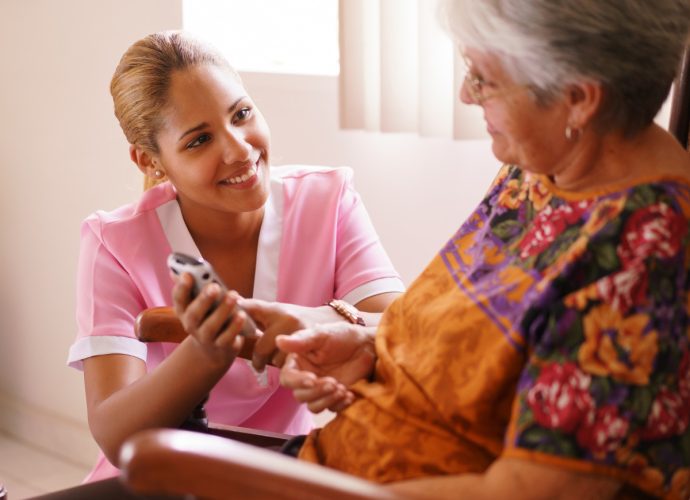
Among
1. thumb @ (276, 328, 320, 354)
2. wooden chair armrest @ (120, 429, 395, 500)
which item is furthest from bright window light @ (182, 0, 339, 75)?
wooden chair armrest @ (120, 429, 395, 500)

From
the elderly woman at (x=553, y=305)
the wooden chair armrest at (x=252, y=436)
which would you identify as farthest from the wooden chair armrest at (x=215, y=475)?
the wooden chair armrest at (x=252, y=436)

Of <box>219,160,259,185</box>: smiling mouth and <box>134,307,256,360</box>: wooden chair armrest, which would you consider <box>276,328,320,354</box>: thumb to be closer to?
<box>134,307,256,360</box>: wooden chair armrest

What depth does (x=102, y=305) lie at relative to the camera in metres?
1.72

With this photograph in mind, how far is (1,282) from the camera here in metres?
3.60

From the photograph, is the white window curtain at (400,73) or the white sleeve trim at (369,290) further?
the white window curtain at (400,73)

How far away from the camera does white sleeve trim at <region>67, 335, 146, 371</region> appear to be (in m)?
1.68

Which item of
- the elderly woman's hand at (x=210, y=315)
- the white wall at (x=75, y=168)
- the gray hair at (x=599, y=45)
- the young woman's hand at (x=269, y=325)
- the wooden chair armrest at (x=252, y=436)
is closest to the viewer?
the gray hair at (x=599, y=45)

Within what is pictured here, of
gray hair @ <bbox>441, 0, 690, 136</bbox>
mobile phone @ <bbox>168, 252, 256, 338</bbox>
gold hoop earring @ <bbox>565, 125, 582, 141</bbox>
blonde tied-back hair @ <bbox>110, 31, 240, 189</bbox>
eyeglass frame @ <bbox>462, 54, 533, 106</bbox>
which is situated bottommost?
mobile phone @ <bbox>168, 252, 256, 338</bbox>

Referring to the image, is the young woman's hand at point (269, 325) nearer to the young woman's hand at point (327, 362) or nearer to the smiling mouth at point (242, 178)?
the young woman's hand at point (327, 362)

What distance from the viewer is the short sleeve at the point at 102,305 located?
1.69m

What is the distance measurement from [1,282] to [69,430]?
23.6 inches

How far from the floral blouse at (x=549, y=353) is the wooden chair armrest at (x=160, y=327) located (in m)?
0.17

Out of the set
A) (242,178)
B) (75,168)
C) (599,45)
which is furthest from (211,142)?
(75,168)

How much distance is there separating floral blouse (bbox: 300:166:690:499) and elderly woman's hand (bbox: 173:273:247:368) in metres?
0.18
